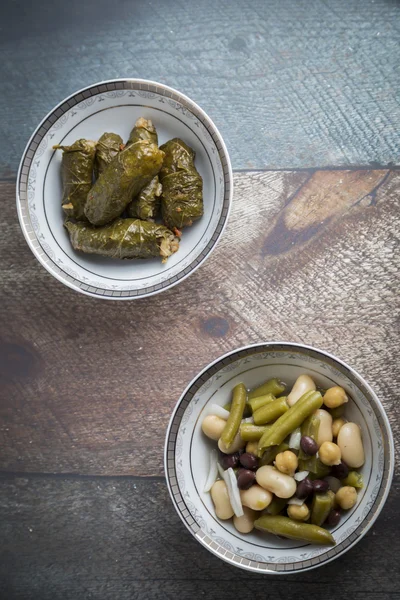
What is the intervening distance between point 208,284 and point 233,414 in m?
0.55

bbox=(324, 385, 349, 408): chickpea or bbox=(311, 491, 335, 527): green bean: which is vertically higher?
bbox=(324, 385, 349, 408): chickpea

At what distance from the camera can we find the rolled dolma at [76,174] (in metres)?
2.42

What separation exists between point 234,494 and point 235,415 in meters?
0.27

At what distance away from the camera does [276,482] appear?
212 cm

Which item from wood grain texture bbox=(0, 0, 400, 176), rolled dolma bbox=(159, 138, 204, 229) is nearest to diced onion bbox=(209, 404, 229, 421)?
rolled dolma bbox=(159, 138, 204, 229)

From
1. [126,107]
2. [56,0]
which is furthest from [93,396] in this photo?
[56,0]

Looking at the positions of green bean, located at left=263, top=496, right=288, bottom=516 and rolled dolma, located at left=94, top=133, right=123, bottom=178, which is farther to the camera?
rolled dolma, located at left=94, top=133, right=123, bottom=178

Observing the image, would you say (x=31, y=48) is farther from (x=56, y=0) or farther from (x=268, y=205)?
Result: (x=268, y=205)

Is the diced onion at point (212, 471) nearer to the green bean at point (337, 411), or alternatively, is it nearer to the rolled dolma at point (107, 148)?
the green bean at point (337, 411)

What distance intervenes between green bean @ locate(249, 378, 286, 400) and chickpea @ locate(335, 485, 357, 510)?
38 cm

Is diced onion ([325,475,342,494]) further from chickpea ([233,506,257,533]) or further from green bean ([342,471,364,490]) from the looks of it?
chickpea ([233,506,257,533])

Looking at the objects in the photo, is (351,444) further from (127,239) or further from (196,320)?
(127,239)

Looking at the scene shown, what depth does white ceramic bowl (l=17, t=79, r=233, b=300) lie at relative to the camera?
7.85ft

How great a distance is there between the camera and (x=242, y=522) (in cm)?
224
